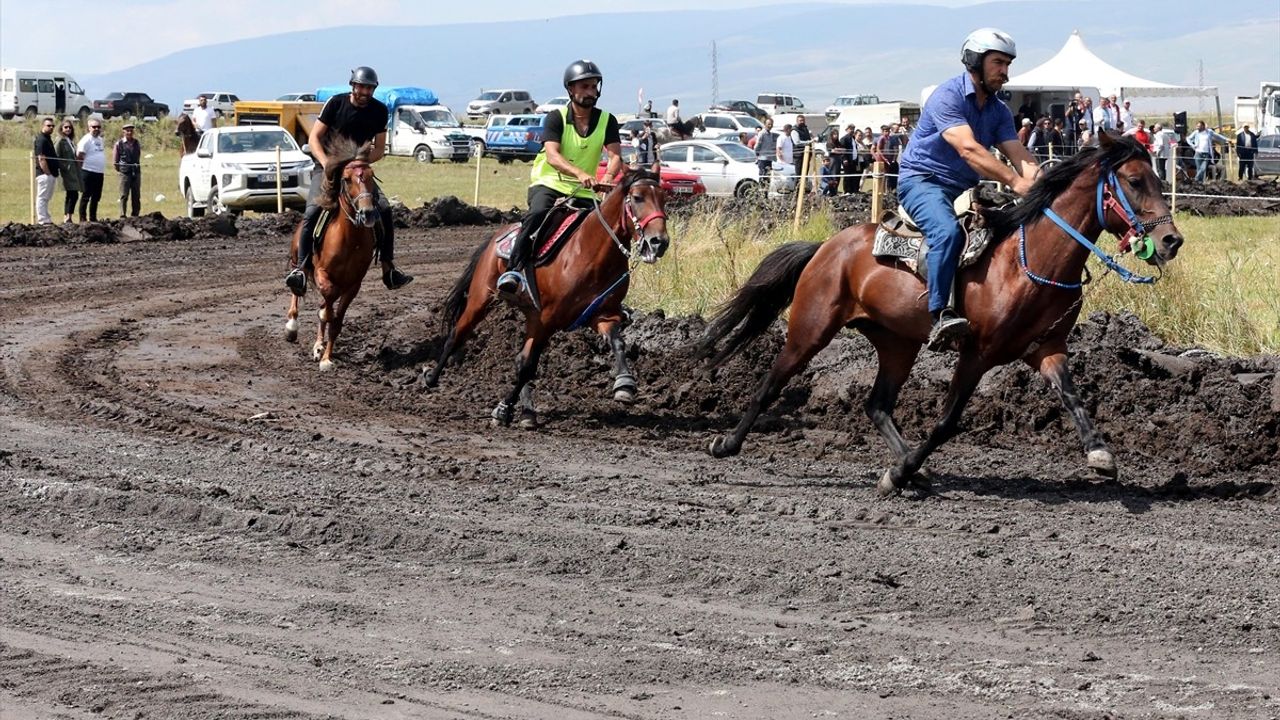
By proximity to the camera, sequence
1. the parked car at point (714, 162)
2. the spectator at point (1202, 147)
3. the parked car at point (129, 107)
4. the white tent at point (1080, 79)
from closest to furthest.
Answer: the parked car at point (714, 162) < the spectator at point (1202, 147) < the white tent at point (1080, 79) < the parked car at point (129, 107)

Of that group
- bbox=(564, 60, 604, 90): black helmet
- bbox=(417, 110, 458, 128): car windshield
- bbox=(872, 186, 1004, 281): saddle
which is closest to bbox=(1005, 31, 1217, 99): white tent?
bbox=(417, 110, 458, 128): car windshield

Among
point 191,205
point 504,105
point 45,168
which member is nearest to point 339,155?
point 45,168

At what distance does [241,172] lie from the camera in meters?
30.3

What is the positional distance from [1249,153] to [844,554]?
124 ft

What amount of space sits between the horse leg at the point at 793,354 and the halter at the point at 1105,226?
1.42m

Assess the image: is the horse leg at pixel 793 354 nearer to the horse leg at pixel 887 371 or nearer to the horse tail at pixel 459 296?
the horse leg at pixel 887 371

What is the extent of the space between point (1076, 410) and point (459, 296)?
19.0 ft

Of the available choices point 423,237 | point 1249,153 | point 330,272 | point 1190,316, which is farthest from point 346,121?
point 1249,153

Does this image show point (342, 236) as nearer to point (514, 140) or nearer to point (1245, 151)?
point (1245, 151)

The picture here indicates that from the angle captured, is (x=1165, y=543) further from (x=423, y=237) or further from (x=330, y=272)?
(x=423, y=237)

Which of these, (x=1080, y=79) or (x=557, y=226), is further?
(x=1080, y=79)

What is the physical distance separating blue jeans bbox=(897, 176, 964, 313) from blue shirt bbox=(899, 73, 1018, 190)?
0.13 metres

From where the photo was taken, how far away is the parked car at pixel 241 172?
3042 centimetres

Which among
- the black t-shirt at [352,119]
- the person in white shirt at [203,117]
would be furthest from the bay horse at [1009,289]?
the person in white shirt at [203,117]
